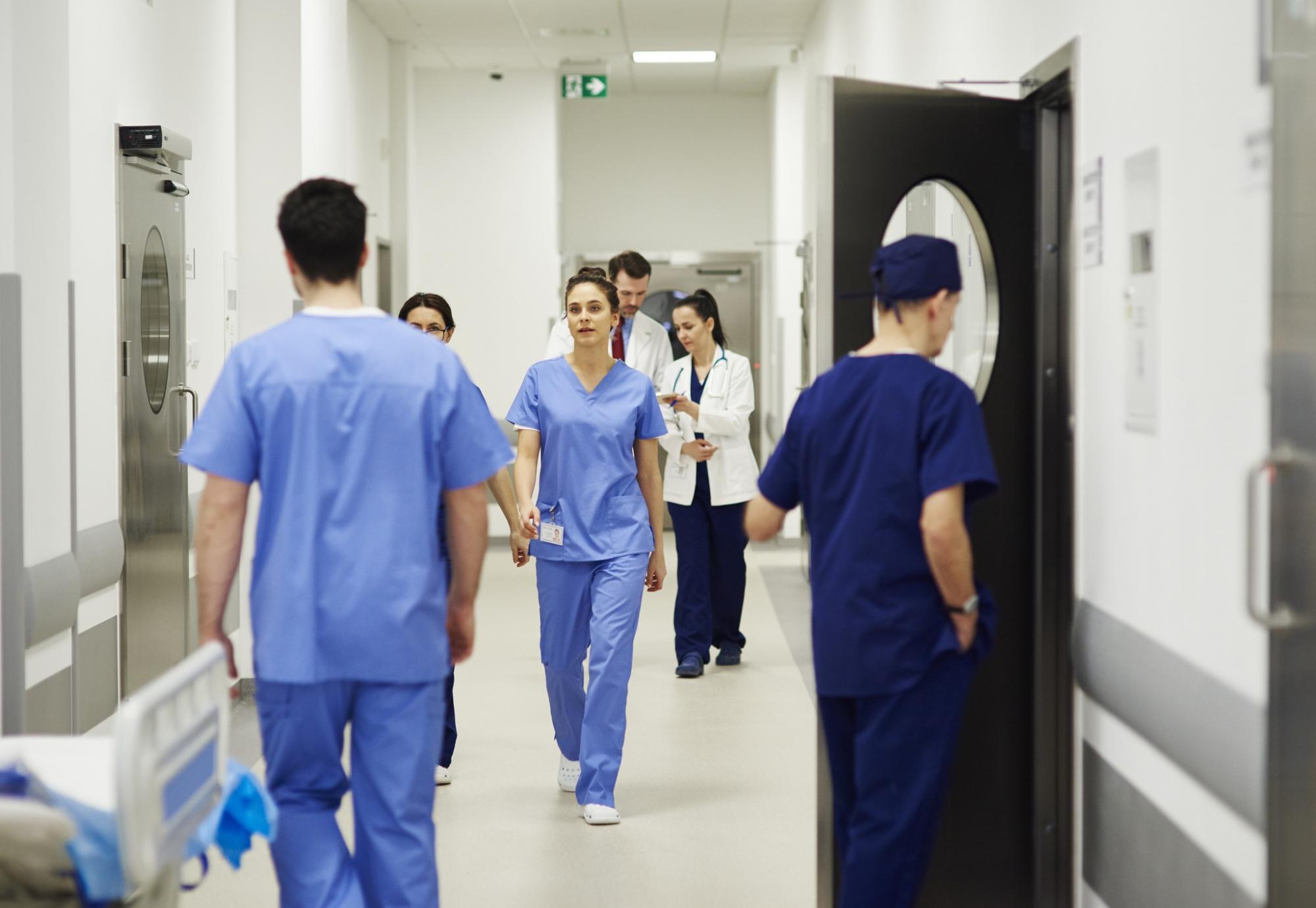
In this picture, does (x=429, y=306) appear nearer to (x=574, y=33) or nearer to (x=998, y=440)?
(x=998, y=440)

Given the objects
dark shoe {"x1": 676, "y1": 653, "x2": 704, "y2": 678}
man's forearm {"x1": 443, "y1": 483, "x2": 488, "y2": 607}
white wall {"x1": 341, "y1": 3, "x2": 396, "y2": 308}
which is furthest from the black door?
white wall {"x1": 341, "y1": 3, "x2": 396, "y2": 308}

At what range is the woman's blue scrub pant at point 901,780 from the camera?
2.54 metres

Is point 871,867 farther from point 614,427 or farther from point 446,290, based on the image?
point 446,290

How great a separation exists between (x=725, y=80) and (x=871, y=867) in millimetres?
9243

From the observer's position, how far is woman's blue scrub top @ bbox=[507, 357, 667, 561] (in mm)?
4012

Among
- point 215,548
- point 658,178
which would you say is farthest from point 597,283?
point 658,178

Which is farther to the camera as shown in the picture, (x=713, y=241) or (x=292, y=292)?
(x=713, y=241)

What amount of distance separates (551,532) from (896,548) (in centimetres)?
169

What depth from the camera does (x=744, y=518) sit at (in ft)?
12.0

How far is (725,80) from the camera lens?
435 inches

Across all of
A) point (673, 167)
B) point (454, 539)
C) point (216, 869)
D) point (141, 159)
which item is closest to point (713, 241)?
point (673, 167)

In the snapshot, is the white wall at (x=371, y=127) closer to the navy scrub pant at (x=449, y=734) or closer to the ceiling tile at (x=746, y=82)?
the ceiling tile at (x=746, y=82)

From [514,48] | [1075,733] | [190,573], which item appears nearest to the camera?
[1075,733]

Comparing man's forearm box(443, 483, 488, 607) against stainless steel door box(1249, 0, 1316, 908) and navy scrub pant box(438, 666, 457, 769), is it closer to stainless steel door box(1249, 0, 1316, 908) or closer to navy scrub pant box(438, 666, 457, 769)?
stainless steel door box(1249, 0, 1316, 908)
